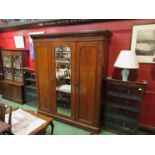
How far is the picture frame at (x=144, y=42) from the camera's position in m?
2.03

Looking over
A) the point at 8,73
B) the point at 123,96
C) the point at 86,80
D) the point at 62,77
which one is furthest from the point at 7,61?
the point at 123,96

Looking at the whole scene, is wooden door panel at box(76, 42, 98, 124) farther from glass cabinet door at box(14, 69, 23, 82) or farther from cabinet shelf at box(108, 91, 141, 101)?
glass cabinet door at box(14, 69, 23, 82)

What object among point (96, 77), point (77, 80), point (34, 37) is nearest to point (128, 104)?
point (96, 77)

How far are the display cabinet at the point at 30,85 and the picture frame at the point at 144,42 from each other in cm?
259

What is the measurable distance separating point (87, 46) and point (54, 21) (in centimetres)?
124

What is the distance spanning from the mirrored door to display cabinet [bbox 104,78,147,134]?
77 centimetres

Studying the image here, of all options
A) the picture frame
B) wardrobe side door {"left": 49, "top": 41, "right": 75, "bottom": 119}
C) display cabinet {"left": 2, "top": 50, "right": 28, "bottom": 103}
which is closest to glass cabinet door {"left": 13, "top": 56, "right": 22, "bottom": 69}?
display cabinet {"left": 2, "top": 50, "right": 28, "bottom": 103}

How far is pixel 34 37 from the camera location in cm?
256

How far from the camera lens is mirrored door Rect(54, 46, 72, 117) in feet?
7.72

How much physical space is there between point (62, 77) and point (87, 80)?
23.5 inches
